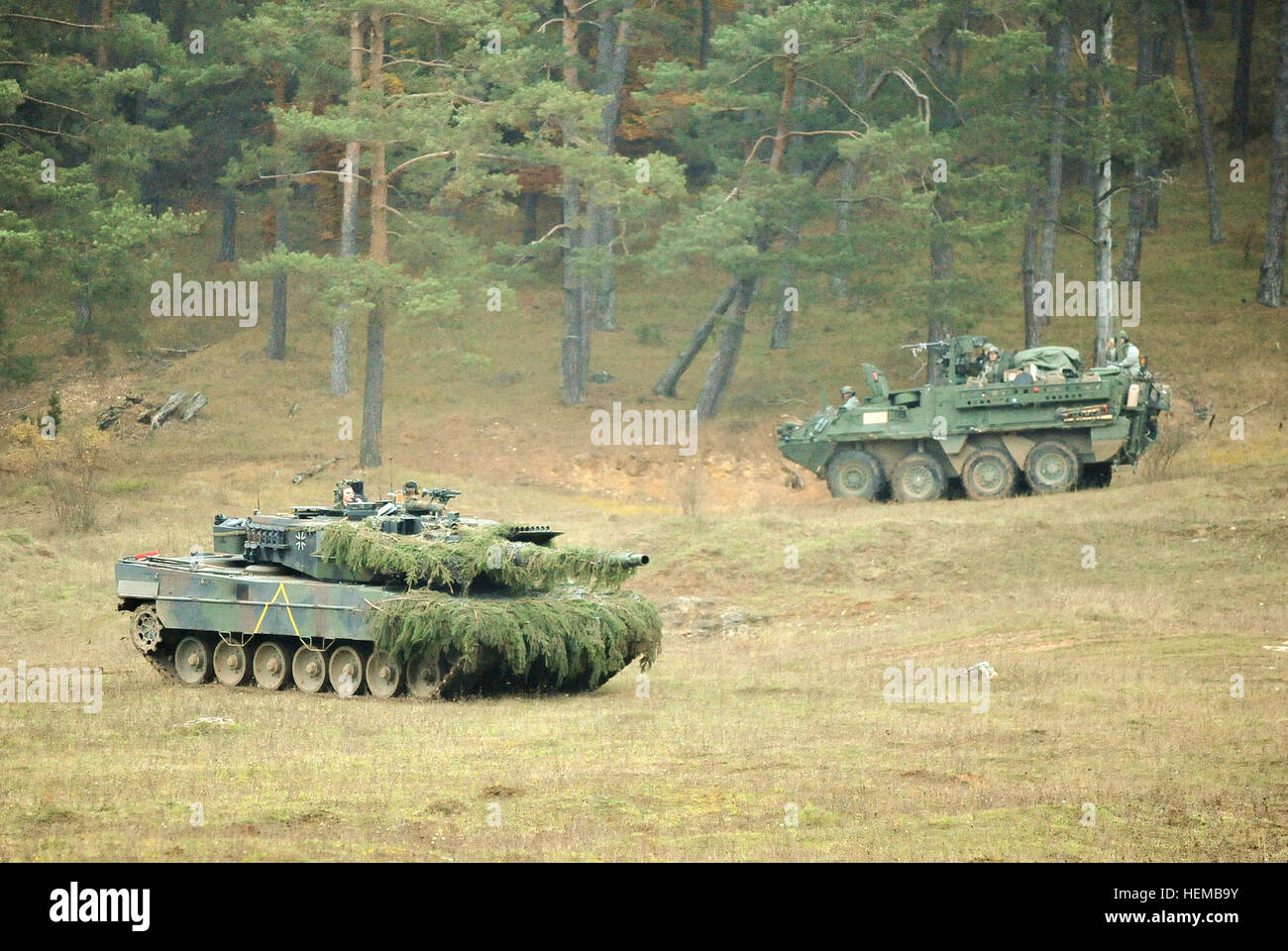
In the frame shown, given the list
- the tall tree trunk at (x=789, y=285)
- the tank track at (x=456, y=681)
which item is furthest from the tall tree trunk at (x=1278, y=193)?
the tank track at (x=456, y=681)

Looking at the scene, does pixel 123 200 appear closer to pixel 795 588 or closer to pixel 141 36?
pixel 141 36

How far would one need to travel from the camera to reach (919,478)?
2875 centimetres

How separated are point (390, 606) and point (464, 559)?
0.93 m

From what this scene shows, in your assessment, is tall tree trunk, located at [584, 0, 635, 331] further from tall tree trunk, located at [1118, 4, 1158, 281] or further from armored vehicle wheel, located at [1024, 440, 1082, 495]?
armored vehicle wheel, located at [1024, 440, 1082, 495]

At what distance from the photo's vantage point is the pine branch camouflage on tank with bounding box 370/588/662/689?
15914 mm

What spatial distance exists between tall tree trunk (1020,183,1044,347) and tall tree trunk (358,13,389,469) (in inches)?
552

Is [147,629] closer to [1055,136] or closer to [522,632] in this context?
[522,632]

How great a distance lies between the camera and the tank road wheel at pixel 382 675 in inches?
660

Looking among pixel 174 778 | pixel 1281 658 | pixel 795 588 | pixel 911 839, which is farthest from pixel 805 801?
pixel 795 588

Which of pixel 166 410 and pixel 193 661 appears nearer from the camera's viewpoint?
pixel 193 661

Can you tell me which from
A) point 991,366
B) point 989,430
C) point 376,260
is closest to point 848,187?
point 991,366

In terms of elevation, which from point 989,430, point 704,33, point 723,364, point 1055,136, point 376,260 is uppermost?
point 704,33

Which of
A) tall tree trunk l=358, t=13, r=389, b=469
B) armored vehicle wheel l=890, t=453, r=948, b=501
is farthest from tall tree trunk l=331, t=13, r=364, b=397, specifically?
armored vehicle wheel l=890, t=453, r=948, b=501

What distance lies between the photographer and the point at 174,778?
1158 centimetres
